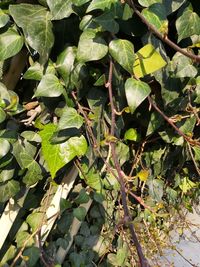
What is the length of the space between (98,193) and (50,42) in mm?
498

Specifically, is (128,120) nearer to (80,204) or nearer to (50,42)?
(80,204)

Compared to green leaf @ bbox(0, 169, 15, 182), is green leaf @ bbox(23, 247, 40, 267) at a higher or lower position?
lower

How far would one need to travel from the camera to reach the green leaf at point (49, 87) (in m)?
0.86

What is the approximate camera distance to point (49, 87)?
2.84 ft

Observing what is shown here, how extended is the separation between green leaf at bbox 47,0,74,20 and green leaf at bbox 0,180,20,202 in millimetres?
446

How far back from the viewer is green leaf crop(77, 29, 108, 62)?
0.81m

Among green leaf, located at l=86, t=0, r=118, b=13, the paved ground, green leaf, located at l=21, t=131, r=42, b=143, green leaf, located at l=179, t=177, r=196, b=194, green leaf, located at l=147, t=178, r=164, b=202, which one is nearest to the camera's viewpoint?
green leaf, located at l=86, t=0, r=118, b=13

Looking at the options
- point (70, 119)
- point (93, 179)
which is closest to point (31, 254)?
point (93, 179)

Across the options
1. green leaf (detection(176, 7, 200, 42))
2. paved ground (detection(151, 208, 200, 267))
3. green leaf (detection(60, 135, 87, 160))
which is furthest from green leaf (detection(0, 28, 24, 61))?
paved ground (detection(151, 208, 200, 267))

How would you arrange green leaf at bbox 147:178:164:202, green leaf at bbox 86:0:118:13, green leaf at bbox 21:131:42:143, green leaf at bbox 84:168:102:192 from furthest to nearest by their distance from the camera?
green leaf at bbox 147:178:164:202, green leaf at bbox 84:168:102:192, green leaf at bbox 21:131:42:143, green leaf at bbox 86:0:118:13

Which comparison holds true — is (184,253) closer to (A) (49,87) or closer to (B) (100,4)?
(A) (49,87)

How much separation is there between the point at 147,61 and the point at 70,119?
22 cm

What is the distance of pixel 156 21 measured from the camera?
806 millimetres

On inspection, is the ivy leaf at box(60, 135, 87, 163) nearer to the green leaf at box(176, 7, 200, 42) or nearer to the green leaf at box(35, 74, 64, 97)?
the green leaf at box(35, 74, 64, 97)
